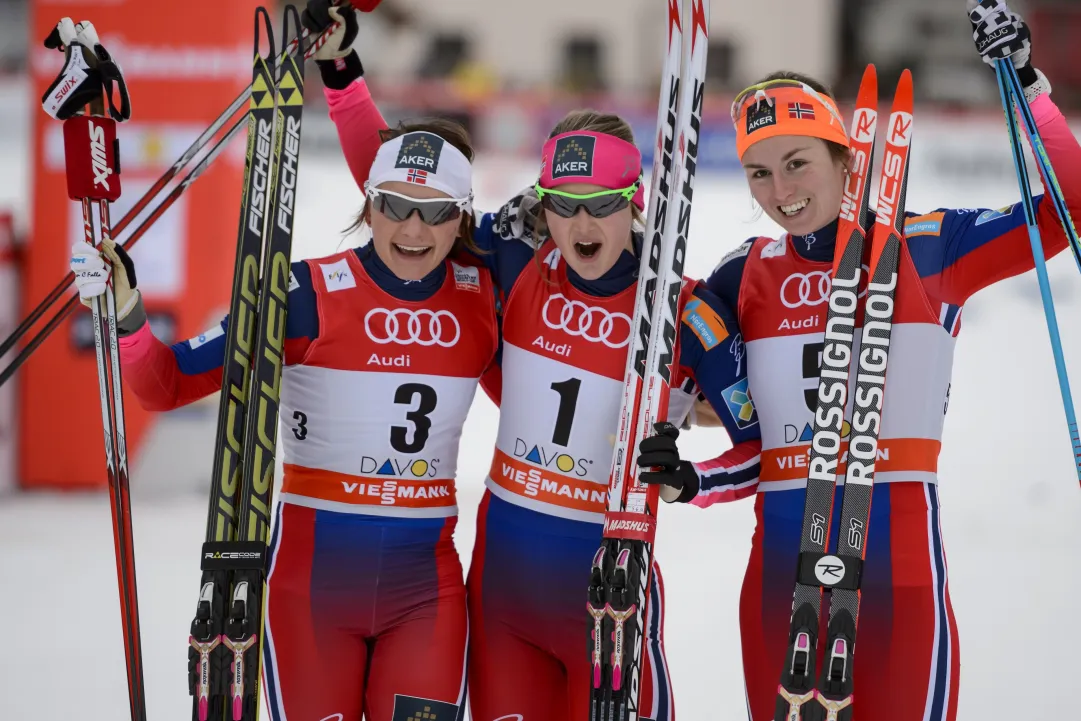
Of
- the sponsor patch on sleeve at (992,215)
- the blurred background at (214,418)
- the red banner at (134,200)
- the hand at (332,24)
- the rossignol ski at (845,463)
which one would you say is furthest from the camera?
the red banner at (134,200)

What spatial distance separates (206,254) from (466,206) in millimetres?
5955

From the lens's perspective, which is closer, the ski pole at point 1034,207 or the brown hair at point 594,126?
the ski pole at point 1034,207

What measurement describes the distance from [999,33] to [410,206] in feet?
4.43

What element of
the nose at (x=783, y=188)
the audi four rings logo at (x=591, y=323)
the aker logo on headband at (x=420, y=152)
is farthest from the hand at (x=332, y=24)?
the nose at (x=783, y=188)

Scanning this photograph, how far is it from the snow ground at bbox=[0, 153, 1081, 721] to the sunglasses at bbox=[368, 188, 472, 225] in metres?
0.88

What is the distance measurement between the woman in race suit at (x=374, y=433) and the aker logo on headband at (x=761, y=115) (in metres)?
0.67


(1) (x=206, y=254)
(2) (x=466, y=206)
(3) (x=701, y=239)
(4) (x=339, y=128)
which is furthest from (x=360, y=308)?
(3) (x=701, y=239)

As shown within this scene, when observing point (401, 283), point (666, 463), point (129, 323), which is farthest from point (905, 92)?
point (129, 323)

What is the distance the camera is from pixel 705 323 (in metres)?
2.47

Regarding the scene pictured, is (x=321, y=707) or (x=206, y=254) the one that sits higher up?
(x=206, y=254)

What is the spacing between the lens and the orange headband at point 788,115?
7.68 ft

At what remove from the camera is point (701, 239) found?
10836 millimetres

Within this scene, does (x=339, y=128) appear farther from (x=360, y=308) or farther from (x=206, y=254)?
(x=206, y=254)

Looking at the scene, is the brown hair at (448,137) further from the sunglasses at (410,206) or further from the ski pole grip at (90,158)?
the ski pole grip at (90,158)
